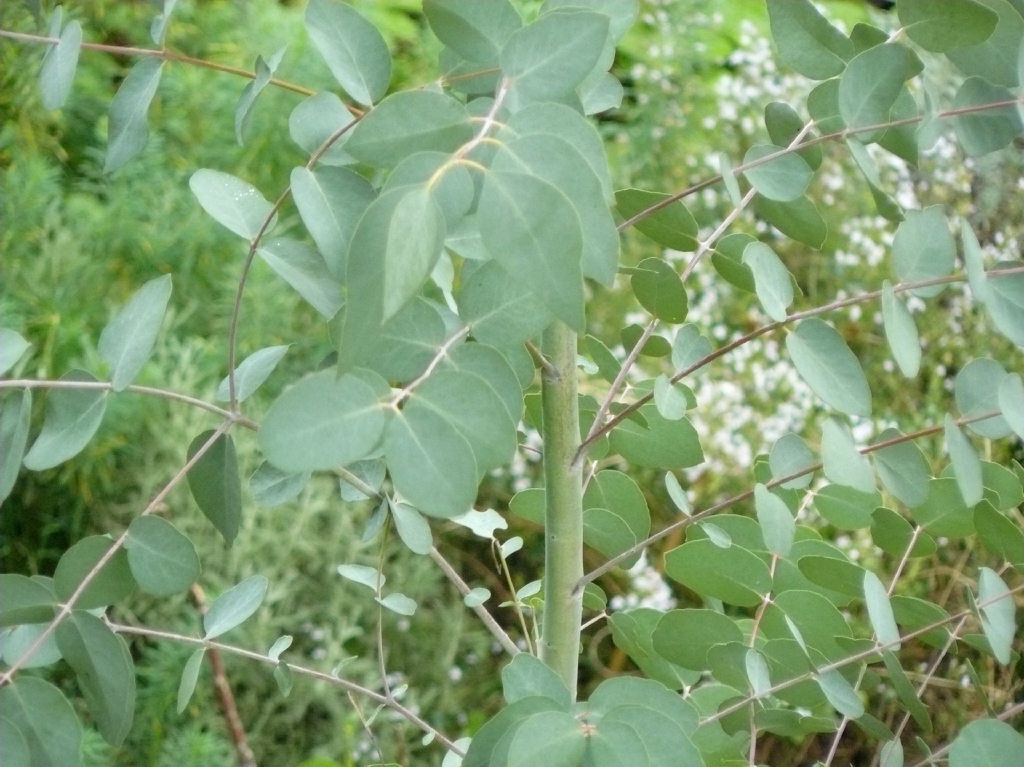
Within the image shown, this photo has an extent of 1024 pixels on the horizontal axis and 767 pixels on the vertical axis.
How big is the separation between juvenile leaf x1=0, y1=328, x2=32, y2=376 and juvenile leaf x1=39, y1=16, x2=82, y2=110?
96 millimetres

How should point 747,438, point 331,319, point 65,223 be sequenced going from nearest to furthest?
point 331,319 < point 65,223 < point 747,438

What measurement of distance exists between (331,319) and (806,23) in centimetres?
24

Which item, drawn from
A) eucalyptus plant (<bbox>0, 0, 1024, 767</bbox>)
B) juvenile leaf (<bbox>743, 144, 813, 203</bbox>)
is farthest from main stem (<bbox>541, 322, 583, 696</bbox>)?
juvenile leaf (<bbox>743, 144, 813, 203</bbox>)

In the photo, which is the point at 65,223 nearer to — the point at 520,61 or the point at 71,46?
the point at 71,46

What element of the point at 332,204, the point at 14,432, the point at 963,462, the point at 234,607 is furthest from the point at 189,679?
the point at 963,462

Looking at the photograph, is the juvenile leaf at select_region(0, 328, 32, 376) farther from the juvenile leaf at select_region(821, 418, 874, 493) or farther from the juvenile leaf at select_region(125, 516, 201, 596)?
the juvenile leaf at select_region(821, 418, 874, 493)

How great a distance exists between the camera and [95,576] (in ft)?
1.36

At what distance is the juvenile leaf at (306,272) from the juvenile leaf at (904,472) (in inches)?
9.3

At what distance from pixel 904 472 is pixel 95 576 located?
1.10 ft

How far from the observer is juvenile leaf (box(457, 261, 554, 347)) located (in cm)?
39

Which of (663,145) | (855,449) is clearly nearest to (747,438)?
(663,145)

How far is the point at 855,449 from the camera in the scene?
397 millimetres

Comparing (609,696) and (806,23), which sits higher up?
(806,23)

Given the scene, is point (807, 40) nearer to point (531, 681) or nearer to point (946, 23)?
point (946, 23)
